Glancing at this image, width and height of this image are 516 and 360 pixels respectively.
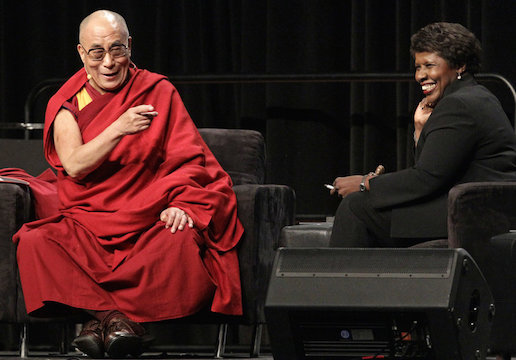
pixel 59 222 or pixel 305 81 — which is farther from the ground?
pixel 305 81

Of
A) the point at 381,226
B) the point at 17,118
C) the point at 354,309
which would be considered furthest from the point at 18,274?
the point at 17,118

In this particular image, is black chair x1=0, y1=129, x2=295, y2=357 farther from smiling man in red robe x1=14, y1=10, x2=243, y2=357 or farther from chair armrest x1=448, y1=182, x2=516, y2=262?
chair armrest x1=448, y1=182, x2=516, y2=262

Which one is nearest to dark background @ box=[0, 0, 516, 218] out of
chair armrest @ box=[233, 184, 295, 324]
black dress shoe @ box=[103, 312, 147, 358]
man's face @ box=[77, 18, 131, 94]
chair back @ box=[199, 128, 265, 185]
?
chair back @ box=[199, 128, 265, 185]

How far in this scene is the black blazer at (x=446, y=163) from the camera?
266cm

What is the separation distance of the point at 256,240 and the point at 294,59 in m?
1.50

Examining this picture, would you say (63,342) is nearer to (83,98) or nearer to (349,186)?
(83,98)

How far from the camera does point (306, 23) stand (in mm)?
4422

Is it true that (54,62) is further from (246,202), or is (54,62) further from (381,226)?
(381,226)

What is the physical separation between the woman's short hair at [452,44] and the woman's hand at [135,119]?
0.81 metres

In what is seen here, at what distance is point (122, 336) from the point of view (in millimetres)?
2812

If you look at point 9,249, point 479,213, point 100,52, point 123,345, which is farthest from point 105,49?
point 479,213

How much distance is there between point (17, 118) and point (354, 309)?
3.08 metres

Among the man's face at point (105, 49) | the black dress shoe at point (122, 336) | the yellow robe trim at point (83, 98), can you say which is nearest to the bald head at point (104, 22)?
the man's face at point (105, 49)

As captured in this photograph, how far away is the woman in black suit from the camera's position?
8.76 feet
